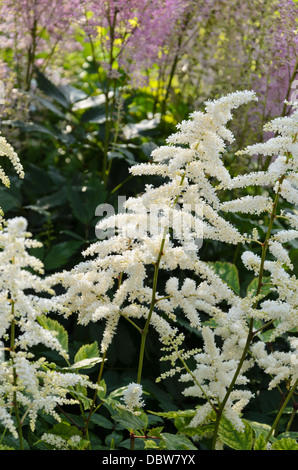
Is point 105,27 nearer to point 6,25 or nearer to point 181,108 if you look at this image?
point 6,25

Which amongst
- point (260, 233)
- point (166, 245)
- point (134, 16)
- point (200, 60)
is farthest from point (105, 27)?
point (166, 245)

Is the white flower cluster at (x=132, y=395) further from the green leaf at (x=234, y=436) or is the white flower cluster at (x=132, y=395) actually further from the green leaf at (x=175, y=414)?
the green leaf at (x=234, y=436)

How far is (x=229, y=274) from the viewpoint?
2234 mm

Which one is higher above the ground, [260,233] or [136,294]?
[136,294]

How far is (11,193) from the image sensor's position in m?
2.75

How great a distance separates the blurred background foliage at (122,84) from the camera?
2.63 meters

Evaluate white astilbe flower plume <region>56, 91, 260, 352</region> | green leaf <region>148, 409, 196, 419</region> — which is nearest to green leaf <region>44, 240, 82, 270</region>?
white astilbe flower plume <region>56, 91, 260, 352</region>

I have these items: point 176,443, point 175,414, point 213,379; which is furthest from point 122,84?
point 176,443

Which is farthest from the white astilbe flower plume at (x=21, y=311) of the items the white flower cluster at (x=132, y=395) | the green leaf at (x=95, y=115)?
the green leaf at (x=95, y=115)

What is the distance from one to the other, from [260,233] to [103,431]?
1065 millimetres

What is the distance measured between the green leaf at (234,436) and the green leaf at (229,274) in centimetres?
57

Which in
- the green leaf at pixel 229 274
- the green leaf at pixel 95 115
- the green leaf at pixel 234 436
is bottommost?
the green leaf at pixel 234 436

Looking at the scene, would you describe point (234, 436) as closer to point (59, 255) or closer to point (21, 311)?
point (21, 311)

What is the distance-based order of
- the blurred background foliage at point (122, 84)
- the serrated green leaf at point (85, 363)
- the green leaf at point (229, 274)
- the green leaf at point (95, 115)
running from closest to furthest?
the serrated green leaf at point (85, 363) → the green leaf at point (229, 274) → the blurred background foliage at point (122, 84) → the green leaf at point (95, 115)
